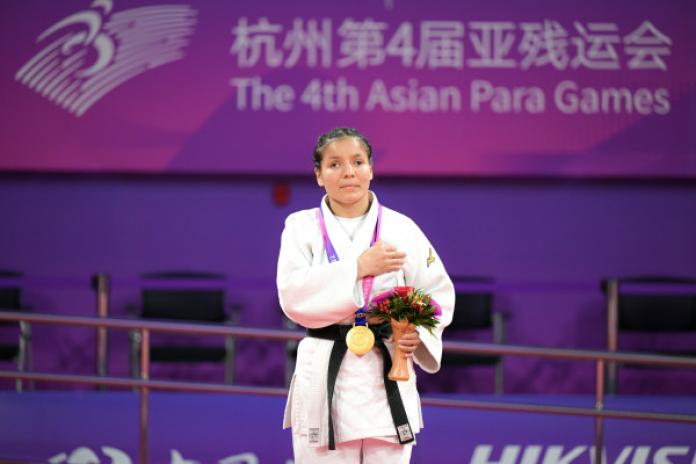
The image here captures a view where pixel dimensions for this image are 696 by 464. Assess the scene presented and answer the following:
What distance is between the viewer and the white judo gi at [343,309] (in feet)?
7.20

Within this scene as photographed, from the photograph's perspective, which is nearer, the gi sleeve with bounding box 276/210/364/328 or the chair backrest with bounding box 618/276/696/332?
the gi sleeve with bounding box 276/210/364/328

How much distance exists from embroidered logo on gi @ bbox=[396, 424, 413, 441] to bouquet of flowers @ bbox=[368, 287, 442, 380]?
12cm

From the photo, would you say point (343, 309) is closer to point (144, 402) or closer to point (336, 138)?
point (336, 138)

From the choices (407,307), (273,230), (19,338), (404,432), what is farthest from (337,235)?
(19,338)

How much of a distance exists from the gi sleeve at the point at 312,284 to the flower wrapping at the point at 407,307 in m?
0.06

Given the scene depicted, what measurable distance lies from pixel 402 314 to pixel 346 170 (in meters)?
0.40

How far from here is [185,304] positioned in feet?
17.5

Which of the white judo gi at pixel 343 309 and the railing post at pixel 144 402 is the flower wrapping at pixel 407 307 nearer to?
the white judo gi at pixel 343 309

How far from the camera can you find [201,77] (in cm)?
542

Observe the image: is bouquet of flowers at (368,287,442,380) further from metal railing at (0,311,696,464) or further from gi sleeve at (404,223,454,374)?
metal railing at (0,311,696,464)

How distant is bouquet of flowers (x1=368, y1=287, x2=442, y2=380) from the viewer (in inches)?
85.5

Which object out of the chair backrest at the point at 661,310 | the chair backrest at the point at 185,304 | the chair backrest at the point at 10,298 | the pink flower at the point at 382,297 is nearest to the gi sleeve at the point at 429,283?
the pink flower at the point at 382,297

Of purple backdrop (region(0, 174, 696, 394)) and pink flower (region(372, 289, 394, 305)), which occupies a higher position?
purple backdrop (region(0, 174, 696, 394))

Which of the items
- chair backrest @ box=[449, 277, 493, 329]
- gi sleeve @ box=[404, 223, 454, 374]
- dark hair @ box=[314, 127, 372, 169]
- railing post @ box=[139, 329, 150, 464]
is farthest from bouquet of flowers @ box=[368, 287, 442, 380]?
chair backrest @ box=[449, 277, 493, 329]
